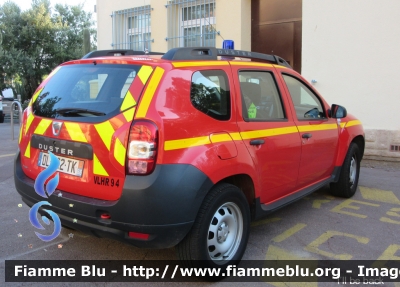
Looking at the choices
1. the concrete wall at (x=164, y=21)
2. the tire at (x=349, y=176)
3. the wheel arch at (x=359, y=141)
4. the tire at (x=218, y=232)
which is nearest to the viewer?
the tire at (x=218, y=232)

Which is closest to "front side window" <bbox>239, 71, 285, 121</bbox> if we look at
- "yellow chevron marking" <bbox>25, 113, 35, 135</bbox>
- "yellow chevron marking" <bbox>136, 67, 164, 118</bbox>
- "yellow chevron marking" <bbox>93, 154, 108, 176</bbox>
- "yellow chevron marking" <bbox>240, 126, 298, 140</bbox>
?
"yellow chevron marking" <bbox>240, 126, 298, 140</bbox>

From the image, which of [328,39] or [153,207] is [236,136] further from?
[328,39]

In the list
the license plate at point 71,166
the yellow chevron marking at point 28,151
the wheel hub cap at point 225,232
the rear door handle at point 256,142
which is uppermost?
the rear door handle at point 256,142

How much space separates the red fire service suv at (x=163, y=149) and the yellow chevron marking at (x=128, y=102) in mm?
10

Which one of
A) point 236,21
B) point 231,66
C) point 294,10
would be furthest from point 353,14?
point 231,66

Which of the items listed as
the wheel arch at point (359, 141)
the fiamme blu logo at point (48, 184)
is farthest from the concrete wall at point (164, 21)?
the fiamme blu logo at point (48, 184)

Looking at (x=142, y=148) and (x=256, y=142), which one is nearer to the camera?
(x=142, y=148)

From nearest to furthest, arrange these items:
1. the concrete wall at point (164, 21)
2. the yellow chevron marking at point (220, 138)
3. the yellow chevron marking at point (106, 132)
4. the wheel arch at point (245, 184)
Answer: the yellow chevron marking at point (106, 132)
the yellow chevron marking at point (220, 138)
the wheel arch at point (245, 184)
the concrete wall at point (164, 21)

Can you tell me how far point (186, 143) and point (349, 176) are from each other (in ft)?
10.6

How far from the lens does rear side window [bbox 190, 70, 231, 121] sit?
3.06 metres

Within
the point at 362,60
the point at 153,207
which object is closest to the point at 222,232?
the point at 153,207

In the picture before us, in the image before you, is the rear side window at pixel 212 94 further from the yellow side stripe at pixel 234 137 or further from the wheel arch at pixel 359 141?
the wheel arch at pixel 359 141

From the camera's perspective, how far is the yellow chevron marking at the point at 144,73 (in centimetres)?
286

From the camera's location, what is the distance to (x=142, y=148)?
106 inches
